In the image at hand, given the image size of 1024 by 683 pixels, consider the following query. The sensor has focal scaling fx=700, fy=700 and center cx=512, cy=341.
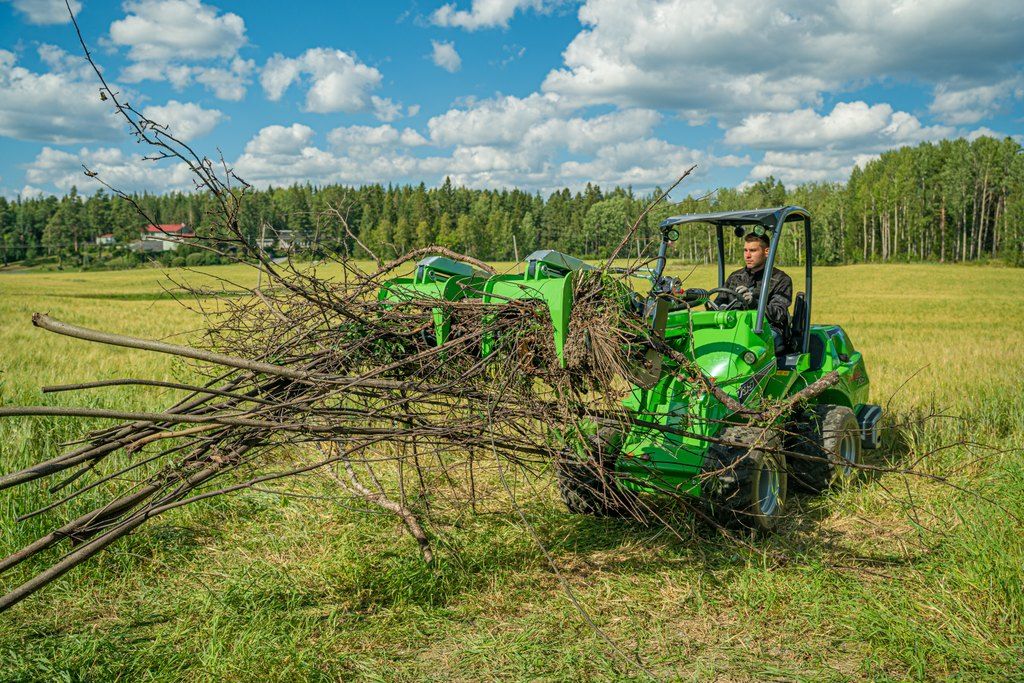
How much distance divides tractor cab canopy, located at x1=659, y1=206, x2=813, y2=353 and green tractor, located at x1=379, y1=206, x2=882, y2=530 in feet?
0.04

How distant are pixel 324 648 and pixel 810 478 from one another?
4202 mm

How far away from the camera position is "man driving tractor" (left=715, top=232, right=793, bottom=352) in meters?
5.72

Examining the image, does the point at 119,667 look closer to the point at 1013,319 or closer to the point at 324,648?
the point at 324,648

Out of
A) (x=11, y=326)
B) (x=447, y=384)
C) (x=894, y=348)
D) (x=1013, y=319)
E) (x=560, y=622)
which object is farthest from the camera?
(x=1013, y=319)

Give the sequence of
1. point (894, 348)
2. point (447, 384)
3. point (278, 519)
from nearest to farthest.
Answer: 1. point (447, 384)
2. point (278, 519)
3. point (894, 348)

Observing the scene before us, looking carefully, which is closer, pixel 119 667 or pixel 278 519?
pixel 119 667

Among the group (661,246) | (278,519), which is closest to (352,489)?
(278,519)

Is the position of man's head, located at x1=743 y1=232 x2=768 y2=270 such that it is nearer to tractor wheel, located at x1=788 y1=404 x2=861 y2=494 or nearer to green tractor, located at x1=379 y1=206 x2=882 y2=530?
green tractor, located at x1=379 y1=206 x2=882 y2=530

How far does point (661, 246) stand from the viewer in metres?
5.90

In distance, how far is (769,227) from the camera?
5.69m

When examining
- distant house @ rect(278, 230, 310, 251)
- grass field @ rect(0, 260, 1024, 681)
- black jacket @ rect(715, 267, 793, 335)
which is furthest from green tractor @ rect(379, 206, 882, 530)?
distant house @ rect(278, 230, 310, 251)

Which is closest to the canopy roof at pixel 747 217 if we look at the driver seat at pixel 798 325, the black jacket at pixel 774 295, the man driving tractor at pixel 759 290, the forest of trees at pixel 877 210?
the man driving tractor at pixel 759 290

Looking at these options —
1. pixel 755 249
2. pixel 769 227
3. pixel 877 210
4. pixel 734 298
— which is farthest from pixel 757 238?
pixel 877 210

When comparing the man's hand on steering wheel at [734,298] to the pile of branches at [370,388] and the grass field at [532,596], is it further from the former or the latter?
the pile of branches at [370,388]
